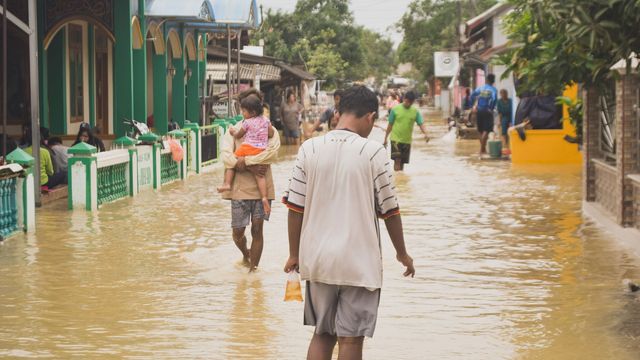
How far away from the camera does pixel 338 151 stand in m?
5.81

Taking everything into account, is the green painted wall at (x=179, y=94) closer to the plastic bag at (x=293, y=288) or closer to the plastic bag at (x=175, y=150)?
the plastic bag at (x=175, y=150)

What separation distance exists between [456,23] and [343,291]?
66.1m

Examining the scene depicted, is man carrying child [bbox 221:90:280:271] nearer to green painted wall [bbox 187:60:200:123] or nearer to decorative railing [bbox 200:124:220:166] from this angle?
decorative railing [bbox 200:124:220:166]

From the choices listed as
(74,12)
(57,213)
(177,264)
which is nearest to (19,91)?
(74,12)

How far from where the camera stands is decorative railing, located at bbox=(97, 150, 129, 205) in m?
16.5

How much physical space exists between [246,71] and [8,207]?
77.6 ft

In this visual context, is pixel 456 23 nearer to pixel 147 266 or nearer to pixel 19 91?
pixel 19 91

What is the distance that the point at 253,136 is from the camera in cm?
1070

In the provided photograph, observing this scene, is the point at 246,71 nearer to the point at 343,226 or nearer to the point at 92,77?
the point at 92,77

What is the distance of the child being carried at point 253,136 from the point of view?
10672 millimetres

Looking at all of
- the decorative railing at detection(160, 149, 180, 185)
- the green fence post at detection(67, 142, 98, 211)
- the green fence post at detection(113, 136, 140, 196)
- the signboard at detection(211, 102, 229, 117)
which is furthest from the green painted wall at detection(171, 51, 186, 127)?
the green fence post at detection(67, 142, 98, 211)

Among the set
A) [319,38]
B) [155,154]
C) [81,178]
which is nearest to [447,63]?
[319,38]

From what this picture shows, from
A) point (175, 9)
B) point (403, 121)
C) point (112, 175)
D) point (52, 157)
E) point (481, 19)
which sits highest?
point (481, 19)

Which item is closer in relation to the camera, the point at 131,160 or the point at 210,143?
the point at 131,160
